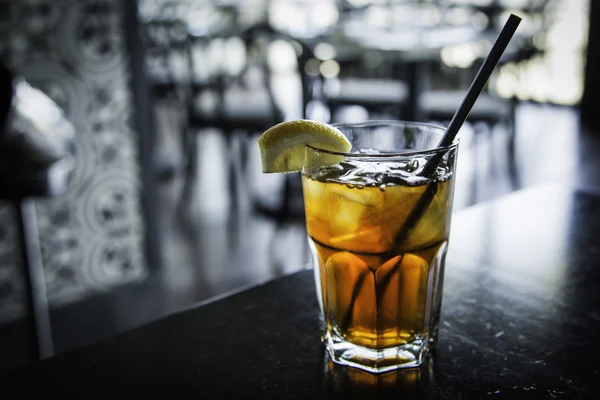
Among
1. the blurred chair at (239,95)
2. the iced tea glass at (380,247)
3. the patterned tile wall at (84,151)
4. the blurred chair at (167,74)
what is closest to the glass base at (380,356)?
the iced tea glass at (380,247)

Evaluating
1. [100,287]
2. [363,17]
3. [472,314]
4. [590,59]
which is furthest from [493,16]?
[472,314]

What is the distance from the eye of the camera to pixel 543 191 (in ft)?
3.79

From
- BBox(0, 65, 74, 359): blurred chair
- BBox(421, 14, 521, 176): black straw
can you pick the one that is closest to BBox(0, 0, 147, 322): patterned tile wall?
BBox(0, 65, 74, 359): blurred chair

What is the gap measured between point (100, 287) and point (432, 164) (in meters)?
1.86

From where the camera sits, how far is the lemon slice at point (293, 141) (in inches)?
24.5

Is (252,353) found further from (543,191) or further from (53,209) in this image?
(53,209)

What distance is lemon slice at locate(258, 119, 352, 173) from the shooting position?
0.62 m

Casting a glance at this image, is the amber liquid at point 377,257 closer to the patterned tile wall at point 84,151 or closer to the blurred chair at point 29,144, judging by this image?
the blurred chair at point 29,144

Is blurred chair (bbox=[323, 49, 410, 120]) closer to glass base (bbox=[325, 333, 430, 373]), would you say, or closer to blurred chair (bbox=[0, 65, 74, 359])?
blurred chair (bbox=[0, 65, 74, 359])

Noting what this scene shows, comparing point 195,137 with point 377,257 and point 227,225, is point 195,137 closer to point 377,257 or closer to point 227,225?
point 227,225

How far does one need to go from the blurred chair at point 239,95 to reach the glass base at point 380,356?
2.40 metres

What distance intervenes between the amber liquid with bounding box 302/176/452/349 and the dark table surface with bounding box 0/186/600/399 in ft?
0.13

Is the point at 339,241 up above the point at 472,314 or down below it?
above

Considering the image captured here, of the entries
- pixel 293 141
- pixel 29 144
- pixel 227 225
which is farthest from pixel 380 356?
pixel 227 225
